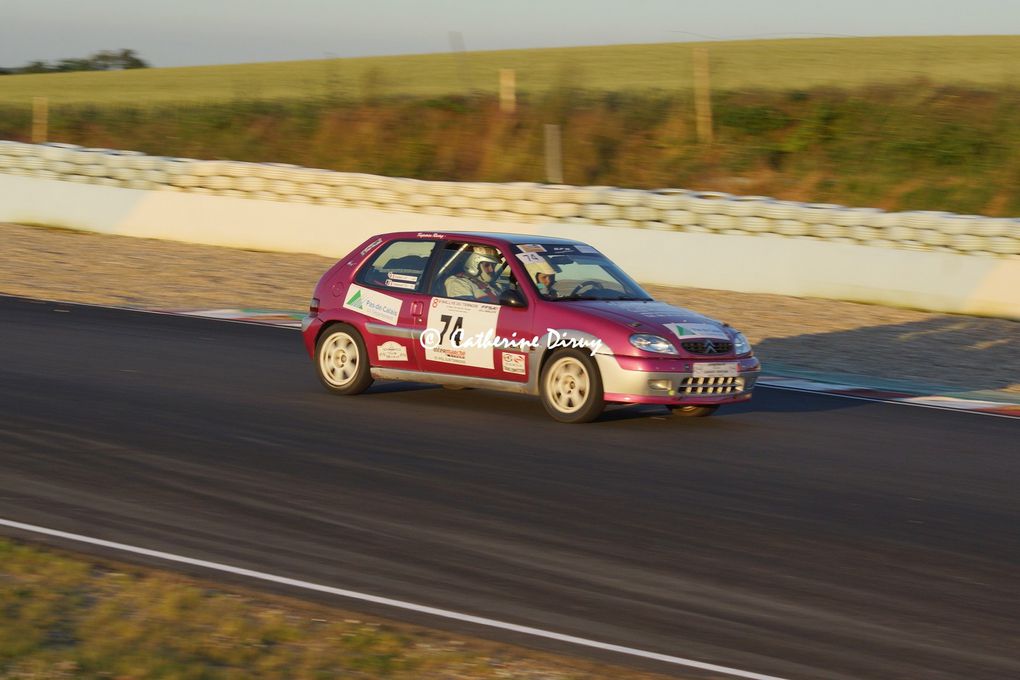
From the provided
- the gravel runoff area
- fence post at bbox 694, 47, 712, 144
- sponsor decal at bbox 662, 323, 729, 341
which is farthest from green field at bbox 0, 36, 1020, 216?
sponsor decal at bbox 662, 323, 729, 341

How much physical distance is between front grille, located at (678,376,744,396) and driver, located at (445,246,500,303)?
1.71 metres

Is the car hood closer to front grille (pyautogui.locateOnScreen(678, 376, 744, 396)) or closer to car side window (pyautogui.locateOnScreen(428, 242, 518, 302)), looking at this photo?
front grille (pyautogui.locateOnScreen(678, 376, 744, 396))

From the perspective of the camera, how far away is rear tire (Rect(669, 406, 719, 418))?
11.3 metres

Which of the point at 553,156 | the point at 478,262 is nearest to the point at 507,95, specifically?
the point at 553,156

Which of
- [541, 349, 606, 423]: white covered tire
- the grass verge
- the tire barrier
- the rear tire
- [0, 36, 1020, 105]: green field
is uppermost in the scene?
[0, 36, 1020, 105]: green field

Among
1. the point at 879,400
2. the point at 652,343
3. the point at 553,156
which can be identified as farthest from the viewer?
the point at 553,156

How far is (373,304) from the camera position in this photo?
38.0 feet

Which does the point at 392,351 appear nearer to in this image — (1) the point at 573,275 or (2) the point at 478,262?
(2) the point at 478,262

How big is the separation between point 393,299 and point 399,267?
1.02ft

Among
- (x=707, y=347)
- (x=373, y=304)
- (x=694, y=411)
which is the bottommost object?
(x=694, y=411)

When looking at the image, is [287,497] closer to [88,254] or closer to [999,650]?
[999,650]

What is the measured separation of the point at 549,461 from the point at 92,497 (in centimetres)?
295

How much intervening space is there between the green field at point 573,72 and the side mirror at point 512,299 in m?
19.3

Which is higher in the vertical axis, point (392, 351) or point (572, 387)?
point (392, 351)
